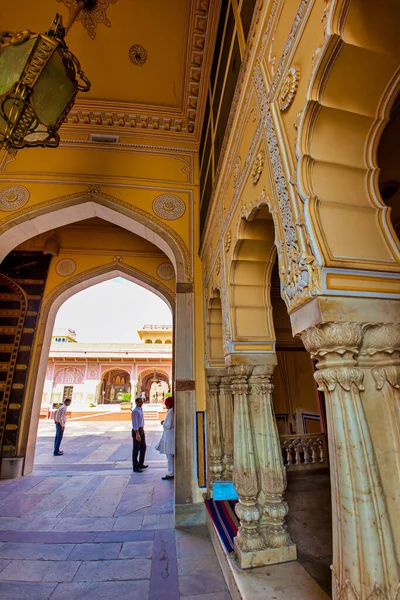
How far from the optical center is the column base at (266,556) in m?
2.04

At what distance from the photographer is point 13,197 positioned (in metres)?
4.87

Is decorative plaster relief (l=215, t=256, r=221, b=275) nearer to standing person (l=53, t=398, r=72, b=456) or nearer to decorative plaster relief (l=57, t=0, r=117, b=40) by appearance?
decorative plaster relief (l=57, t=0, r=117, b=40)

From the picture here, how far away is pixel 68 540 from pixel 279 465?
97.4 inches

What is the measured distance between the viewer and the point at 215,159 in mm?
3672

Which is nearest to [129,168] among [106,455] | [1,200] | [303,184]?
[1,200]

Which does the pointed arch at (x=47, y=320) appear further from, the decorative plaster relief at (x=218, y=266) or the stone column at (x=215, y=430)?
the decorative plaster relief at (x=218, y=266)

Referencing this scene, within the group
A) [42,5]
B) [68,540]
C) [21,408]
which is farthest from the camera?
[21,408]

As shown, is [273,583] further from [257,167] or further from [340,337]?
[257,167]

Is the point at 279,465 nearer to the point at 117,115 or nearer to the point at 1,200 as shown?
the point at 1,200

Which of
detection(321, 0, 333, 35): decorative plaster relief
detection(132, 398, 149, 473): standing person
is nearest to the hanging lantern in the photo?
detection(321, 0, 333, 35): decorative plaster relief

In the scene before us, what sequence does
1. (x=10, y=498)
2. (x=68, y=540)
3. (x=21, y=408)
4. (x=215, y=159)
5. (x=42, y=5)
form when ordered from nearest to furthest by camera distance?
1. (x=68, y=540)
2. (x=215, y=159)
3. (x=10, y=498)
4. (x=42, y=5)
5. (x=21, y=408)

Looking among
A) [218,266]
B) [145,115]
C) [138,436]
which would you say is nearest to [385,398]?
[218,266]

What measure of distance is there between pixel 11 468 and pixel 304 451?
5.09 meters

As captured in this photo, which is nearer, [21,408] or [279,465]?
[279,465]
